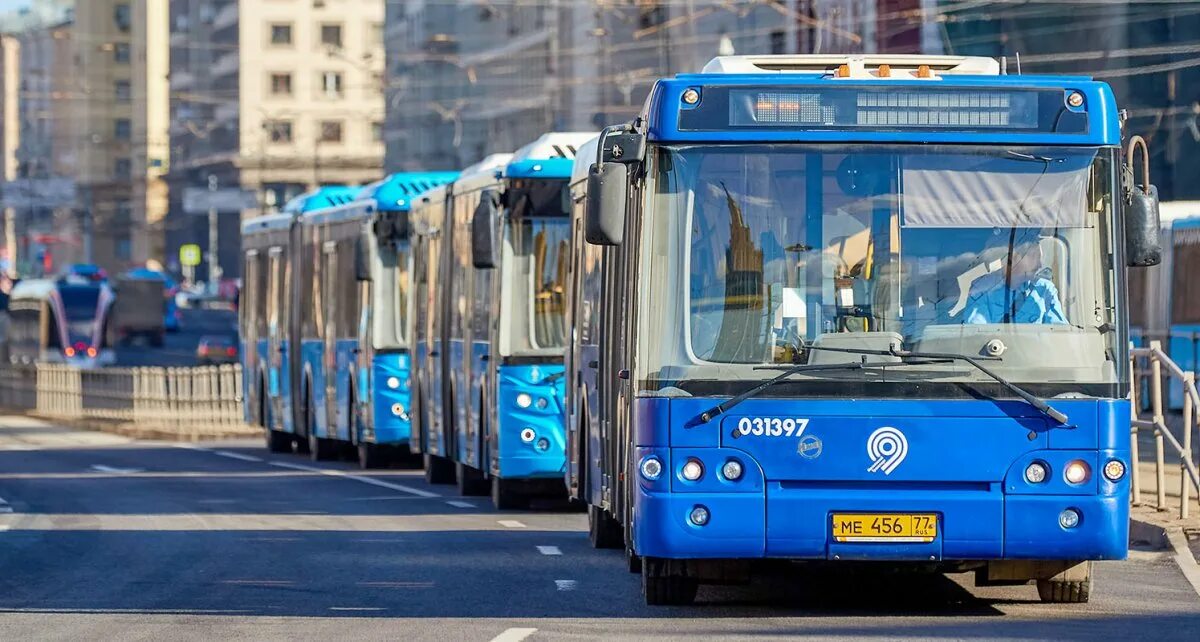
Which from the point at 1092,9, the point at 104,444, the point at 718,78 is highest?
the point at 1092,9

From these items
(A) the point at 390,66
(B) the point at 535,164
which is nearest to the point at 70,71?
(A) the point at 390,66

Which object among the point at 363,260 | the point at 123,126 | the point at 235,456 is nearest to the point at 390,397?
the point at 363,260

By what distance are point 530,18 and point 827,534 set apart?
7965cm

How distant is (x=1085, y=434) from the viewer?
1148cm

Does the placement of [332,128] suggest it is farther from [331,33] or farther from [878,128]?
[878,128]

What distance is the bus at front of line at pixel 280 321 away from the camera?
31719 millimetres

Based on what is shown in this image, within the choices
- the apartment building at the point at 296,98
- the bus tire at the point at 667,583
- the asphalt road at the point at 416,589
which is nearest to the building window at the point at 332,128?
the apartment building at the point at 296,98

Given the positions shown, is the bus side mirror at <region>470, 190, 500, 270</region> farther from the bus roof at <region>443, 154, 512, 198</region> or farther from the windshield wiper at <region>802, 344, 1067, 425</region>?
the windshield wiper at <region>802, 344, 1067, 425</region>

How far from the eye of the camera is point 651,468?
11594 mm

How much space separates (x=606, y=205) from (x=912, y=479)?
5.92 feet

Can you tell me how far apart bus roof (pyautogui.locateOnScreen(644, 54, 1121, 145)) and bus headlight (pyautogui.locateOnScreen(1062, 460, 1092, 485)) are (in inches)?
56.6

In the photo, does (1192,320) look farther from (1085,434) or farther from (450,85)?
(450,85)

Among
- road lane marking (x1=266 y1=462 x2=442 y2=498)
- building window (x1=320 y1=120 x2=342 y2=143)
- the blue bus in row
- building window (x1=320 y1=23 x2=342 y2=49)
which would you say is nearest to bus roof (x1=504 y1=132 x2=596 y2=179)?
road lane marking (x1=266 y1=462 x2=442 y2=498)

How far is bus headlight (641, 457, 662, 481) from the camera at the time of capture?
11578 millimetres
